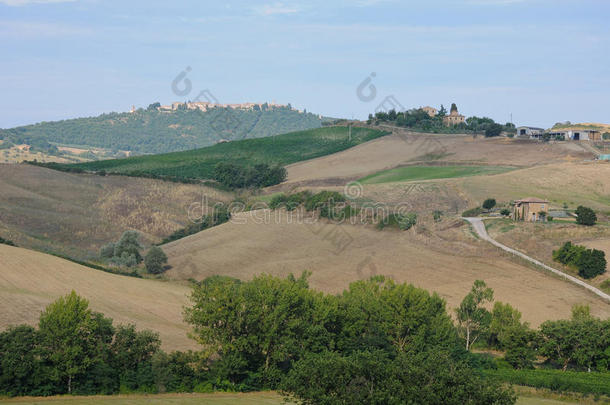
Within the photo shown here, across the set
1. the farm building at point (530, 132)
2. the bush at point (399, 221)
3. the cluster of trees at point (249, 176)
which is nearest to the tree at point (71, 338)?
the bush at point (399, 221)

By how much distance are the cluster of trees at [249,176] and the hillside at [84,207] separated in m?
4.57

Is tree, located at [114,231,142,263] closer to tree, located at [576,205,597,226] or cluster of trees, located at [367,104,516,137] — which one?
tree, located at [576,205,597,226]

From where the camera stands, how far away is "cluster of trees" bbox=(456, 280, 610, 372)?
41500 mm

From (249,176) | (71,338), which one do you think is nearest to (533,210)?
(71,338)

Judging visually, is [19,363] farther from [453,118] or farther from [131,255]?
[453,118]

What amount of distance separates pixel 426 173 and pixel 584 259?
2079 inches

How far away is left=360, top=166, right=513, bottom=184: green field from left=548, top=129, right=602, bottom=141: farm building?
29171 mm

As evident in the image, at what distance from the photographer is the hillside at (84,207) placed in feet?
263

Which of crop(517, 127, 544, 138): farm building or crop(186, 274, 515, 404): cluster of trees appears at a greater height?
crop(517, 127, 544, 138): farm building

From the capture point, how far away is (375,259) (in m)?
64.9

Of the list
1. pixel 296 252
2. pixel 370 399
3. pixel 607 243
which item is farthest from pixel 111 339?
pixel 607 243

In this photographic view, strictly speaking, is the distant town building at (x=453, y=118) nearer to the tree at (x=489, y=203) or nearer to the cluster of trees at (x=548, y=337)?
the tree at (x=489, y=203)

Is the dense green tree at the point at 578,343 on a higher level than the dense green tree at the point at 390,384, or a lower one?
lower

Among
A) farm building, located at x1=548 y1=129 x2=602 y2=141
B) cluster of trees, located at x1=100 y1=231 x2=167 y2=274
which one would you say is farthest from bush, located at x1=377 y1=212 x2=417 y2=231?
farm building, located at x1=548 y1=129 x2=602 y2=141
